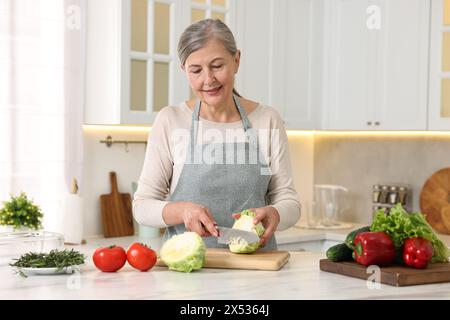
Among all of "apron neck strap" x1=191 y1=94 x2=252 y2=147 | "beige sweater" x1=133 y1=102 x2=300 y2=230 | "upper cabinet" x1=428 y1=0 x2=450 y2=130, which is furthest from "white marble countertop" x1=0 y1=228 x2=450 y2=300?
"upper cabinet" x1=428 y1=0 x2=450 y2=130

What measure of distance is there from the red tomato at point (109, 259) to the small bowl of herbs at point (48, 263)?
0.16ft

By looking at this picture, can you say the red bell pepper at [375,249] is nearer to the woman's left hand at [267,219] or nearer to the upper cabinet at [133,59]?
the woman's left hand at [267,219]

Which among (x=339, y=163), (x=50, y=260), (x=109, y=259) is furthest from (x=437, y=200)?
(x=50, y=260)

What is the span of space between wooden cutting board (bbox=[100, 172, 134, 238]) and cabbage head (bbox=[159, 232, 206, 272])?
2.02 metres

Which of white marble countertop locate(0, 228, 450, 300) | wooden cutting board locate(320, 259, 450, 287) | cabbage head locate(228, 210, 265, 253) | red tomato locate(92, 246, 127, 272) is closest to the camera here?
white marble countertop locate(0, 228, 450, 300)

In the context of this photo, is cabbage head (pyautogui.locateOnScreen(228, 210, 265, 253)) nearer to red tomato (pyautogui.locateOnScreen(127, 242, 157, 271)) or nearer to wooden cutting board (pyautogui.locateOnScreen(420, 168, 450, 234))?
red tomato (pyautogui.locateOnScreen(127, 242, 157, 271))

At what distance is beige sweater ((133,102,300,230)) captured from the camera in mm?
2637

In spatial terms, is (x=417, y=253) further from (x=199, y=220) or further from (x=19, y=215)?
(x=19, y=215)

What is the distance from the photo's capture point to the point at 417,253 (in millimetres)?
2176

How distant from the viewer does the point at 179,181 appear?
2.74m

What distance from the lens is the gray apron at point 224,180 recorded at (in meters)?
2.75

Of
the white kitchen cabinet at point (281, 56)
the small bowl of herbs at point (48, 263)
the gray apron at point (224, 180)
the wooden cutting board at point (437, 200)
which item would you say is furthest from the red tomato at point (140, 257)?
the wooden cutting board at point (437, 200)

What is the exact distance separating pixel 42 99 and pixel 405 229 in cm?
228
